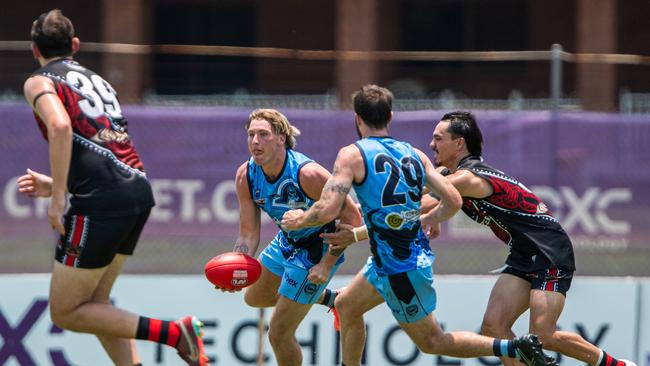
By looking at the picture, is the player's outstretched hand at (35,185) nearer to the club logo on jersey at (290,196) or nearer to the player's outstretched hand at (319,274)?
the club logo on jersey at (290,196)

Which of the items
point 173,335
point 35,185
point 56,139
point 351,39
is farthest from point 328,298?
point 351,39

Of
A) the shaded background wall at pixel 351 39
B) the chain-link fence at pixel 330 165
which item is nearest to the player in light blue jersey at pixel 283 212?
the chain-link fence at pixel 330 165

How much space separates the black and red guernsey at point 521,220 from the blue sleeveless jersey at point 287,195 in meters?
1.05

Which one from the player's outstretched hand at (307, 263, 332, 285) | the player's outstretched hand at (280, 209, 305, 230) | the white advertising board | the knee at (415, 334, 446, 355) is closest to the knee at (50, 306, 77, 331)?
the player's outstretched hand at (280, 209, 305, 230)

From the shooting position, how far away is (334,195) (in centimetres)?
688

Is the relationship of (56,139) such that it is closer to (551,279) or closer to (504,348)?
(504,348)

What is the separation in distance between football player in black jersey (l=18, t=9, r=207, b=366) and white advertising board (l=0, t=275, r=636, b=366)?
2679 mm

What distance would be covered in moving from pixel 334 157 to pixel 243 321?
167 centimetres

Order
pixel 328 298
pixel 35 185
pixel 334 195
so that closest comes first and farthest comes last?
pixel 35 185 → pixel 334 195 → pixel 328 298

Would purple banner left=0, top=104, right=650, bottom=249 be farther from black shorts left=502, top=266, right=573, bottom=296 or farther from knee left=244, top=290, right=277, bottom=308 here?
black shorts left=502, top=266, right=573, bottom=296

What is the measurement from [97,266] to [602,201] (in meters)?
5.21

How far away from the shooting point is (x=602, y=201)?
33.3ft

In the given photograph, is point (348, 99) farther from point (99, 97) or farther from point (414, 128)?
point (99, 97)

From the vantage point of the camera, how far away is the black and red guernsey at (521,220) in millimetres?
7633
